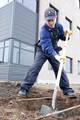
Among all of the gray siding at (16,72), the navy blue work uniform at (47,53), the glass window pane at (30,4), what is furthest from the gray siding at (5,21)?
the navy blue work uniform at (47,53)

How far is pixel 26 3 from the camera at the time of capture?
1594 cm

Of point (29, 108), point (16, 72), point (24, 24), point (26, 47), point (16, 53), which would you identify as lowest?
point (29, 108)

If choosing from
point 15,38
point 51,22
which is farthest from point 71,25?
point 51,22

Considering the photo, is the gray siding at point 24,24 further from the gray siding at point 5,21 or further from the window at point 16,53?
the window at point 16,53

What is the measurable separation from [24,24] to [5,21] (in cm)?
122

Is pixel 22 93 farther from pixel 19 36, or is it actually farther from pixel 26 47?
pixel 26 47

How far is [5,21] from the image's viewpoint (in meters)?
15.1

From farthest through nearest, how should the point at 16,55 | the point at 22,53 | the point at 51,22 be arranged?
1. the point at 22,53
2. the point at 16,55
3. the point at 51,22

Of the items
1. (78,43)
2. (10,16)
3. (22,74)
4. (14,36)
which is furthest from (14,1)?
(78,43)

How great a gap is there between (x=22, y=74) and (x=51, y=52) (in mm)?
10878

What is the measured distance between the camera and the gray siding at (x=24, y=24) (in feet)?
49.0

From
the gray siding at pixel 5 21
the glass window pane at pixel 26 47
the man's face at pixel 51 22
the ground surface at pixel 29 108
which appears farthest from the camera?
the glass window pane at pixel 26 47

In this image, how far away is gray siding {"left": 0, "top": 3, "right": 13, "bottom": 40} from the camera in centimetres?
1478

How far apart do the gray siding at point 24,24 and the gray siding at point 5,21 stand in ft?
0.97
